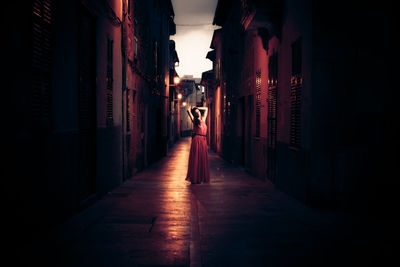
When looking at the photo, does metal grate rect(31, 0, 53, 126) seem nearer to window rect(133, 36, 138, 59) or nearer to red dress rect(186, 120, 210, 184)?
red dress rect(186, 120, 210, 184)

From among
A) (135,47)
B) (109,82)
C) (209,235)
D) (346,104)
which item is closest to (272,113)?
(346,104)

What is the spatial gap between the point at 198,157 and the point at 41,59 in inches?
223

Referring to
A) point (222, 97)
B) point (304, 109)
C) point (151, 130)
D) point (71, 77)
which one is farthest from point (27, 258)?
point (222, 97)

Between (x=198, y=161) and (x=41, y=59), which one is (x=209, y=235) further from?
(x=198, y=161)

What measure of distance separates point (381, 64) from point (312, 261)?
431 centimetres

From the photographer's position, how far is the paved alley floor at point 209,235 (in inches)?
142

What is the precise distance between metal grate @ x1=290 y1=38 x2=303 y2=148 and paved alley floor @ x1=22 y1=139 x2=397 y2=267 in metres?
1.47

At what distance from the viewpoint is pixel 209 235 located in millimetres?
4465

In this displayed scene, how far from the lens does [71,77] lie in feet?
17.8

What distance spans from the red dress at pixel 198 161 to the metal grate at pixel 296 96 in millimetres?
3029

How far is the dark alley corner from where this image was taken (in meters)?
3.88

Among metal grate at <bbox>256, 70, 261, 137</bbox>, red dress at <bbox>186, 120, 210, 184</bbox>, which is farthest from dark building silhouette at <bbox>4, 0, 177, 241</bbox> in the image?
metal grate at <bbox>256, 70, 261, 137</bbox>

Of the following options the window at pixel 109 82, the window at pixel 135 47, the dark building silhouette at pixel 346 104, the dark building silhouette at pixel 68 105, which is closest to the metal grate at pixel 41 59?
the dark building silhouette at pixel 68 105

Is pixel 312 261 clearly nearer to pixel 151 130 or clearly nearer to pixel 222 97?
pixel 151 130
